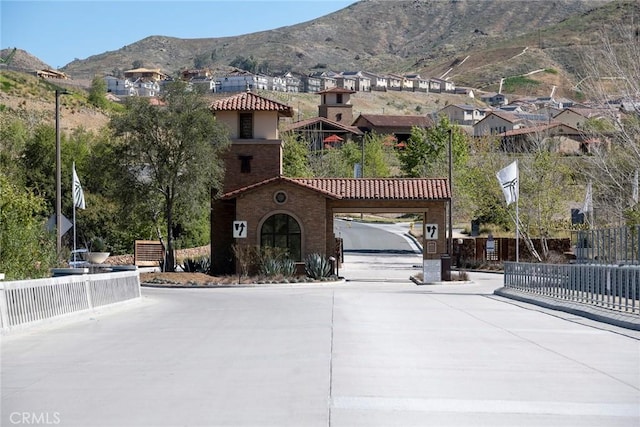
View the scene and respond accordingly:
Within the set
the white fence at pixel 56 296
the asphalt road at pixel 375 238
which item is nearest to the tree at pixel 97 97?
the asphalt road at pixel 375 238

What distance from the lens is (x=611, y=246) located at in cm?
2852

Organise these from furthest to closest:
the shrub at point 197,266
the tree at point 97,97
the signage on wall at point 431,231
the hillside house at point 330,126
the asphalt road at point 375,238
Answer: the hillside house at point 330,126, the tree at point 97,97, the asphalt road at point 375,238, the signage on wall at point 431,231, the shrub at point 197,266

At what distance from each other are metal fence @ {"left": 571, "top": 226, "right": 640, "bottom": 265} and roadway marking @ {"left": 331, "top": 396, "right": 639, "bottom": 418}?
1596 cm

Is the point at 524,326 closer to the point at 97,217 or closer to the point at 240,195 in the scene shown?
the point at 240,195

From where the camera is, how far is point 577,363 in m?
13.7

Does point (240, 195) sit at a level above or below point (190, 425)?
above

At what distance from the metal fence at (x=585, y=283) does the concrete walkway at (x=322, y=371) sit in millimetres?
1120

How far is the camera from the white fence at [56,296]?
674 inches

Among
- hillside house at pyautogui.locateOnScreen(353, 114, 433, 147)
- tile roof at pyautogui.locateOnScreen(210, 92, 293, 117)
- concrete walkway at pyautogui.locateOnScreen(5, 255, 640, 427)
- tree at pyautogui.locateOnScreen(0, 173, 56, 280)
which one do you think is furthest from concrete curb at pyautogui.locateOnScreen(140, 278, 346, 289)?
hillside house at pyautogui.locateOnScreen(353, 114, 433, 147)

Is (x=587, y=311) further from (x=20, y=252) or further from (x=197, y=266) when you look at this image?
(x=197, y=266)

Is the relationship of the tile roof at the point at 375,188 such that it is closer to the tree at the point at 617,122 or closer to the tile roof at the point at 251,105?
the tile roof at the point at 251,105

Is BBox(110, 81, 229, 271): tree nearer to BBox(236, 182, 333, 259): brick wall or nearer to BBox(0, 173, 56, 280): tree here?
BBox(236, 182, 333, 259): brick wall

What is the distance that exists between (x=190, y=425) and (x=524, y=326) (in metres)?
12.7

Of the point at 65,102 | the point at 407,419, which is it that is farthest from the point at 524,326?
the point at 65,102
